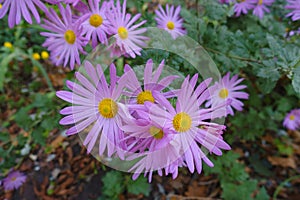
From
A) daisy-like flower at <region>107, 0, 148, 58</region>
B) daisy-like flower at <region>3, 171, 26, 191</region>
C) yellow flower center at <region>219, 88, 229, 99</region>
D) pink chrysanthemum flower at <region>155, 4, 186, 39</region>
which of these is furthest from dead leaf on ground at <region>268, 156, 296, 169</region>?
daisy-like flower at <region>3, 171, 26, 191</region>

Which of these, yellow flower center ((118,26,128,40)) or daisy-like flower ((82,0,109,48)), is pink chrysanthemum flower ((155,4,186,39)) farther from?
daisy-like flower ((82,0,109,48))

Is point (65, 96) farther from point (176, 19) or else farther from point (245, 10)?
point (245, 10)

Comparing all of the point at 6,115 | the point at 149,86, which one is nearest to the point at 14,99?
the point at 6,115

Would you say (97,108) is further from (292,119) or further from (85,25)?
(292,119)

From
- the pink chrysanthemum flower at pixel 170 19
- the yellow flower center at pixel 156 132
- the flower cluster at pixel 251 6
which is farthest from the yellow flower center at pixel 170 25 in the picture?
the yellow flower center at pixel 156 132

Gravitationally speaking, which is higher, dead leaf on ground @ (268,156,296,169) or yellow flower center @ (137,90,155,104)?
dead leaf on ground @ (268,156,296,169)

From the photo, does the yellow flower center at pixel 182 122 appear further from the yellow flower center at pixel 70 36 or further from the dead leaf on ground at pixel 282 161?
the dead leaf on ground at pixel 282 161
